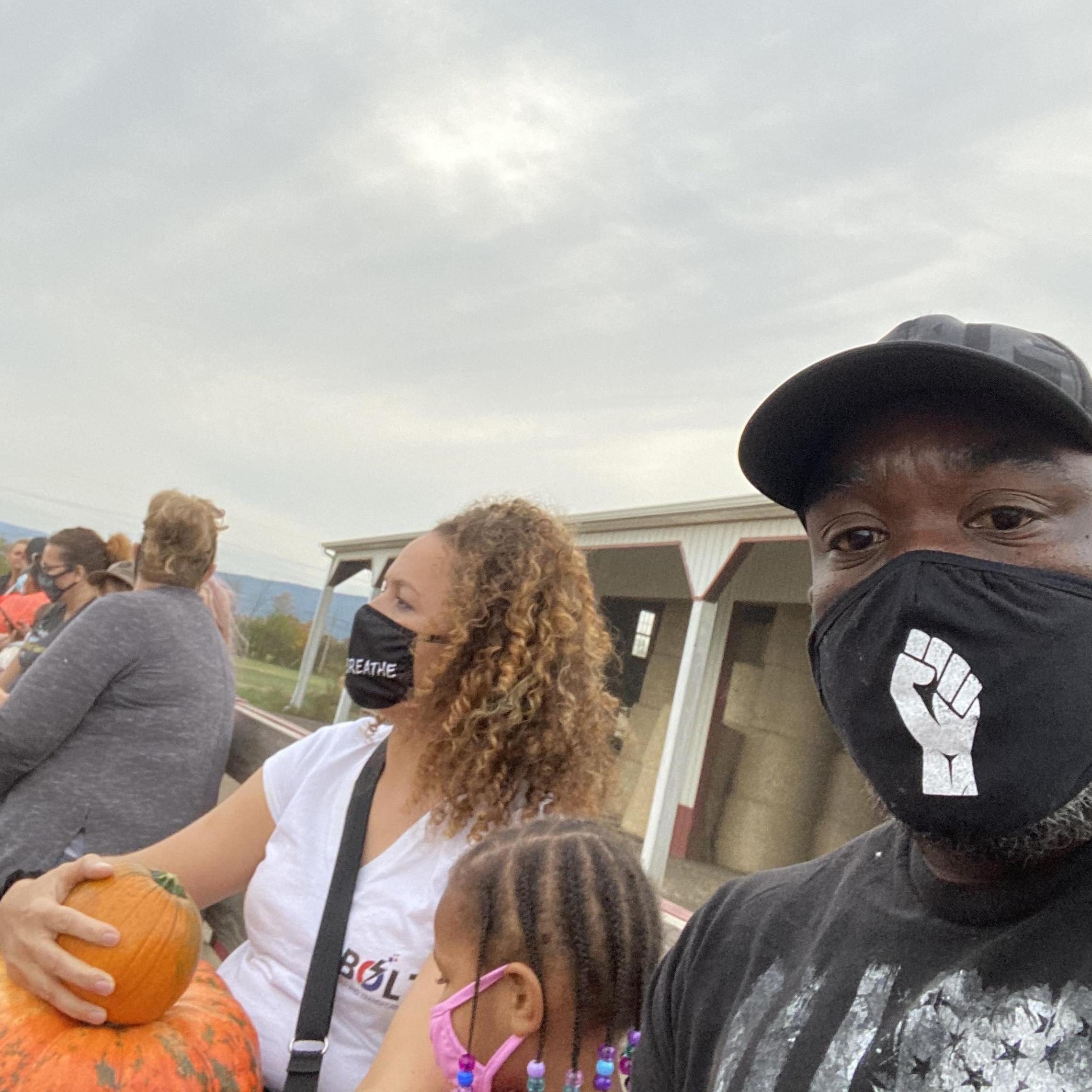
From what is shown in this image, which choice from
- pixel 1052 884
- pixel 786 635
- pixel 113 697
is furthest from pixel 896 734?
pixel 786 635

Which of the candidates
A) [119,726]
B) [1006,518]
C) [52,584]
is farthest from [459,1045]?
[52,584]

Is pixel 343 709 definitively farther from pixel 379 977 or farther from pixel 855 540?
pixel 855 540

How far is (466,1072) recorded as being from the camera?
1622mm

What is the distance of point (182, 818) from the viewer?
3316 mm

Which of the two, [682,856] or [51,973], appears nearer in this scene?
[51,973]

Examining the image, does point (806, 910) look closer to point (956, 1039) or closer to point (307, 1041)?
point (956, 1039)

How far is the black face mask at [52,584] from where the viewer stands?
18.8 ft

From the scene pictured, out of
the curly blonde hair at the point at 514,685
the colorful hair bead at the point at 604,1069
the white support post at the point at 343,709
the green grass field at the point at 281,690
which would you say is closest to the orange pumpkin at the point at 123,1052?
the curly blonde hair at the point at 514,685

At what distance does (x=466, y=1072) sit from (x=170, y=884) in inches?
30.2

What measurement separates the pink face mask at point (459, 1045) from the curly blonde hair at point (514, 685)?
0.51 m

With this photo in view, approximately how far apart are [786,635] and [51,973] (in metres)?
10.4

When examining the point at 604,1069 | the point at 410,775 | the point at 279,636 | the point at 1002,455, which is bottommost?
the point at 279,636

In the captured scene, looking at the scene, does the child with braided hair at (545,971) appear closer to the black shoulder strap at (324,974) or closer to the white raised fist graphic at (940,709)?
the black shoulder strap at (324,974)

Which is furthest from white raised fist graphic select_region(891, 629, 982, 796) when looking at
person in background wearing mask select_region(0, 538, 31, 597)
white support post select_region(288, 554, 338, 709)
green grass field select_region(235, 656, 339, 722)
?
white support post select_region(288, 554, 338, 709)
